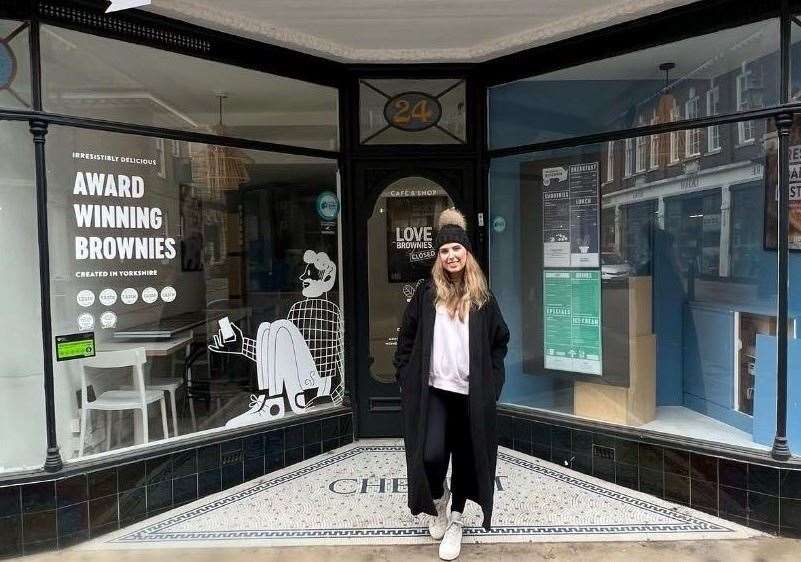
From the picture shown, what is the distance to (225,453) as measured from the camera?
14.1ft

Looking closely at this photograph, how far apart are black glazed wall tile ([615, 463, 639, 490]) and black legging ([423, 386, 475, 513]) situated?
1454mm

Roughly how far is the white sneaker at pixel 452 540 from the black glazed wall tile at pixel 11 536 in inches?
95.6

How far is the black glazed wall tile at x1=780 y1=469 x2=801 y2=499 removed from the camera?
352cm

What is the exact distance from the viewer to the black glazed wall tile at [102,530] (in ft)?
11.9

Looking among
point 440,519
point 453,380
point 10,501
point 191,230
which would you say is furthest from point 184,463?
point 453,380

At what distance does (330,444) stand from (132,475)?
1.60m

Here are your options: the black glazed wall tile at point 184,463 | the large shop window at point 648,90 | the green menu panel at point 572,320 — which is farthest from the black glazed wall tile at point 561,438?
the black glazed wall tile at point 184,463

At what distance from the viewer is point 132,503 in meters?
3.81

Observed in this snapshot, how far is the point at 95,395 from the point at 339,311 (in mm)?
1955

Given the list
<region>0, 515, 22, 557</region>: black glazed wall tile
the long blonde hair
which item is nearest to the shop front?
<region>0, 515, 22, 557</region>: black glazed wall tile

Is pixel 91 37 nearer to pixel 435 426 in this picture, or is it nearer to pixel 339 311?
pixel 339 311

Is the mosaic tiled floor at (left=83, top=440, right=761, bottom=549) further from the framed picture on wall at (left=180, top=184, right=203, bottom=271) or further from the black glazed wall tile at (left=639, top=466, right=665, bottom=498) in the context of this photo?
the framed picture on wall at (left=180, top=184, right=203, bottom=271)

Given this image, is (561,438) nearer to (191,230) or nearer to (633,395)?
(633,395)

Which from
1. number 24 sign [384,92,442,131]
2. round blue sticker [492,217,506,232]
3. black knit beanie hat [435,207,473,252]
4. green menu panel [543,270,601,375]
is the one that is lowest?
green menu panel [543,270,601,375]
